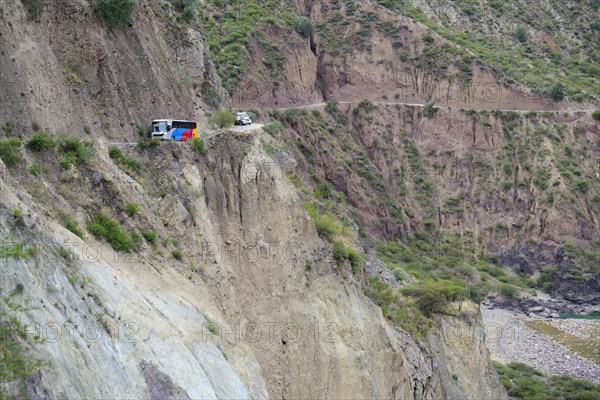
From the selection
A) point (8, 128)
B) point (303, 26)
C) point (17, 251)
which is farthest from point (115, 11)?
point (303, 26)

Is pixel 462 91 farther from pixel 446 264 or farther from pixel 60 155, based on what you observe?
pixel 60 155

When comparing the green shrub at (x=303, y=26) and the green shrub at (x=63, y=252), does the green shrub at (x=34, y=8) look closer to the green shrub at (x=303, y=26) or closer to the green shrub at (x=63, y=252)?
the green shrub at (x=63, y=252)

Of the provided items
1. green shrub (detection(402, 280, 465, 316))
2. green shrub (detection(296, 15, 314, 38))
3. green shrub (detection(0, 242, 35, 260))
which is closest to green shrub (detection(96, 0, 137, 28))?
green shrub (detection(0, 242, 35, 260))

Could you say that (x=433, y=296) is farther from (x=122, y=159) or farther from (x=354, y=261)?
(x=122, y=159)

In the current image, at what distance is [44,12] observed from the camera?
28.0m

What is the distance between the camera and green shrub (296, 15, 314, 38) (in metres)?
80.6

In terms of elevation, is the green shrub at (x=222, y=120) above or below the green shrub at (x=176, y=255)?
above

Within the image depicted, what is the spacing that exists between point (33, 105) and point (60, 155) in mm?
2362

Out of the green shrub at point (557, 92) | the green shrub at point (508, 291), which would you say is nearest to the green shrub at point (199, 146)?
the green shrub at point (508, 291)

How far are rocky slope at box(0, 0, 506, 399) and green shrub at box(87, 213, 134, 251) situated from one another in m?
0.05

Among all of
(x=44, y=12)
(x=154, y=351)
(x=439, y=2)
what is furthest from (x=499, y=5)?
(x=154, y=351)

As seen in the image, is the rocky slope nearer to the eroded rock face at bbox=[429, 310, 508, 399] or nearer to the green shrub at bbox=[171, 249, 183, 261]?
the green shrub at bbox=[171, 249, 183, 261]

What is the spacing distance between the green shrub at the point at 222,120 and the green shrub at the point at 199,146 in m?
5.86

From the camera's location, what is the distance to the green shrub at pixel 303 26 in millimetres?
80625
